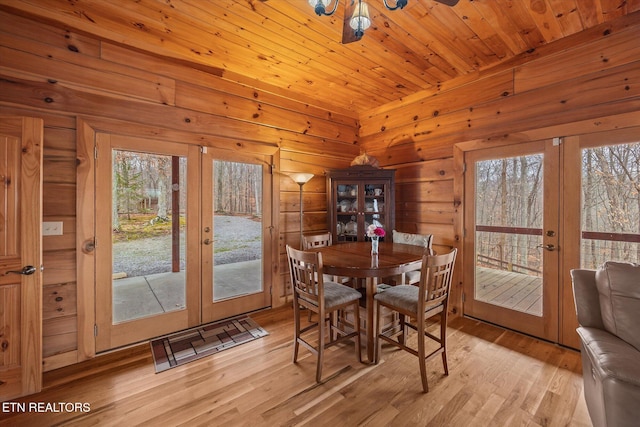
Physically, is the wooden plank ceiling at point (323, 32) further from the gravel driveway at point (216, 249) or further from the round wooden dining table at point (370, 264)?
the round wooden dining table at point (370, 264)

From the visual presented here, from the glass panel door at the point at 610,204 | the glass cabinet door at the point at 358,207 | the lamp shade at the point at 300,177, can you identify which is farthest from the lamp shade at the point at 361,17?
the glass panel door at the point at 610,204

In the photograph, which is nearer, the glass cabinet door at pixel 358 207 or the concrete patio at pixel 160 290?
the concrete patio at pixel 160 290

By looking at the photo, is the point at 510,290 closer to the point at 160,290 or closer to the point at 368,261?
the point at 368,261

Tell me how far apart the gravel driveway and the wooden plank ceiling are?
68.3 inches

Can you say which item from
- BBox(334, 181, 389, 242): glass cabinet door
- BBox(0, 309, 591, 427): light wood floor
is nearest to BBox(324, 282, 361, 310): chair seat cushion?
BBox(0, 309, 591, 427): light wood floor

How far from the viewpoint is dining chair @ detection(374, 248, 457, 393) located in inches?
77.2

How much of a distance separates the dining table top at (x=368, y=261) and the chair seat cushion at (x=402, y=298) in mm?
199

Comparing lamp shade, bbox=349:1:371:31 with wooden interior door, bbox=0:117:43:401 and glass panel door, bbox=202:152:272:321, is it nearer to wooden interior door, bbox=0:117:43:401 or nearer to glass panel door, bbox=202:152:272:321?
glass panel door, bbox=202:152:272:321

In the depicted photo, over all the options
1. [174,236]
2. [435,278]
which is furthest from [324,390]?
[174,236]

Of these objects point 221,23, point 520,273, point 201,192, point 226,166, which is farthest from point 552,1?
point 201,192

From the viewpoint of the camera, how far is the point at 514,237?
9.45 ft

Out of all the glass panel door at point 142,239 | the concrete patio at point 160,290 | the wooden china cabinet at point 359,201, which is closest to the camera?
the glass panel door at point 142,239

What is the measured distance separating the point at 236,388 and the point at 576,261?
3117 millimetres

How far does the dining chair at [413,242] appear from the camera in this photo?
2.99 m
